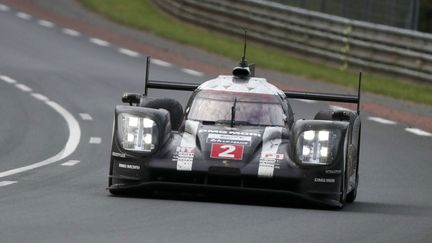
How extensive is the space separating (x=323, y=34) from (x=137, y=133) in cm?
1939

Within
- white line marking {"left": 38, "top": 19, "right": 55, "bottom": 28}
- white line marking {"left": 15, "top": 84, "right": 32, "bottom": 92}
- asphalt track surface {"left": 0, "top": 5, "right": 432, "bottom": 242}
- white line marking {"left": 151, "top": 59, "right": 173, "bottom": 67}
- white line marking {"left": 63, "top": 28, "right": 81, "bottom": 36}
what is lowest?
asphalt track surface {"left": 0, "top": 5, "right": 432, "bottom": 242}

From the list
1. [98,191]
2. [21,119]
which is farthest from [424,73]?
[98,191]

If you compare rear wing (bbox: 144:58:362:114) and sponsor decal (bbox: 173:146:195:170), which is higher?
rear wing (bbox: 144:58:362:114)

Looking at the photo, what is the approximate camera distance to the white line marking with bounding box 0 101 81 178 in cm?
1866

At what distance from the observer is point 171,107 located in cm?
1748

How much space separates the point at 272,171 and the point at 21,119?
1061 centimetres

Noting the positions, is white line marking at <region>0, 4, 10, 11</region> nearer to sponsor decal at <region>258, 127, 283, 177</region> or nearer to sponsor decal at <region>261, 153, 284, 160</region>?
sponsor decal at <region>258, 127, 283, 177</region>

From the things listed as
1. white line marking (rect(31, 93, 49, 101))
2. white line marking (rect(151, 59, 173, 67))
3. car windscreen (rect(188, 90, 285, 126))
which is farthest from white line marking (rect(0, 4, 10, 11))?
car windscreen (rect(188, 90, 285, 126))

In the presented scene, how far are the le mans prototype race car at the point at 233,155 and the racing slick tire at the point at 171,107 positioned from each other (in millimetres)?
1002

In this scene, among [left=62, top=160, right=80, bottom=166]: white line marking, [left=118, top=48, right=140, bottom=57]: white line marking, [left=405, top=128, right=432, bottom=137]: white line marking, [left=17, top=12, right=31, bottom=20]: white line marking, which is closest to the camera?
[left=62, top=160, right=80, bottom=166]: white line marking

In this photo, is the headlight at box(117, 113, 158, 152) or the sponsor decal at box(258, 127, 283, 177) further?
the headlight at box(117, 113, 158, 152)

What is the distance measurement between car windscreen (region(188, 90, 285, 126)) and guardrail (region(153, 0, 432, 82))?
49.6ft

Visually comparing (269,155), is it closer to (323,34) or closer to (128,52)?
(323,34)

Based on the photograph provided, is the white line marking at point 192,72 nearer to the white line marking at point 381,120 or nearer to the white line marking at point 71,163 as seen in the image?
the white line marking at point 381,120
